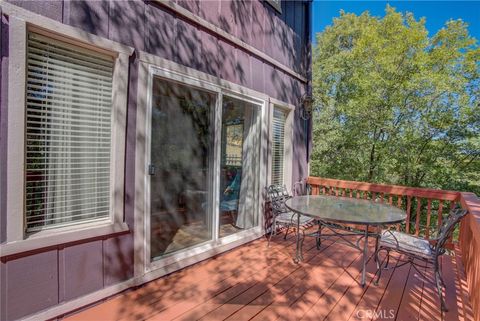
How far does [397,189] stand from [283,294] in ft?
8.65

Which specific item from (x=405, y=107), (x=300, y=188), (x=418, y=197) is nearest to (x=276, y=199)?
(x=300, y=188)

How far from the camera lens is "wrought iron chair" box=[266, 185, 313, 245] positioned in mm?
3400

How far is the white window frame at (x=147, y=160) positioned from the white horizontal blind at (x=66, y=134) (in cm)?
26

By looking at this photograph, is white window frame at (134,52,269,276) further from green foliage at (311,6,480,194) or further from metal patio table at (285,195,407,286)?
green foliage at (311,6,480,194)

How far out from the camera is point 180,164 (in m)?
2.99

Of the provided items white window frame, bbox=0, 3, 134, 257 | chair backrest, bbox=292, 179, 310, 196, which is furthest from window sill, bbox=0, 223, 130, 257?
chair backrest, bbox=292, 179, 310, 196

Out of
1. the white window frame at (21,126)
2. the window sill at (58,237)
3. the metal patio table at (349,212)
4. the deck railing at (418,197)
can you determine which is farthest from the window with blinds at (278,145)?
the white window frame at (21,126)

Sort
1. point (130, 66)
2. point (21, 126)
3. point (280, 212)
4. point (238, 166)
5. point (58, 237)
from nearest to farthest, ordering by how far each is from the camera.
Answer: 1. point (21, 126)
2. point (58, 237)
3. point (130, 66)
4. point (238, 166)
5. point (280, 212)

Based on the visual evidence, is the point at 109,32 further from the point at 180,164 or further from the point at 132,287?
the point at 132,287

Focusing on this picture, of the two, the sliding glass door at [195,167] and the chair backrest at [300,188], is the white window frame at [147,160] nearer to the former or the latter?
the sliding glass door at [195,167]

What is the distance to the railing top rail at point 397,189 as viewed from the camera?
11.2 feet

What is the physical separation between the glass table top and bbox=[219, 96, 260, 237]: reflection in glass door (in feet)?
2.62

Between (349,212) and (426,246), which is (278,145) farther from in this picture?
(426,246)

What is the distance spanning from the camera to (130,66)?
221cm
